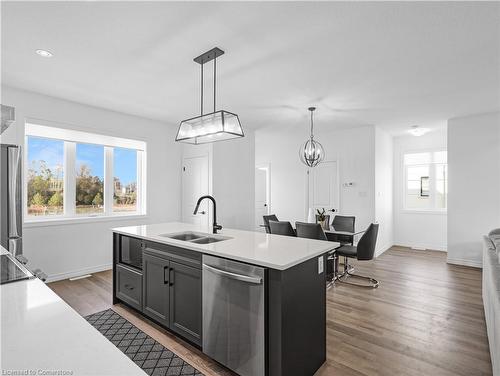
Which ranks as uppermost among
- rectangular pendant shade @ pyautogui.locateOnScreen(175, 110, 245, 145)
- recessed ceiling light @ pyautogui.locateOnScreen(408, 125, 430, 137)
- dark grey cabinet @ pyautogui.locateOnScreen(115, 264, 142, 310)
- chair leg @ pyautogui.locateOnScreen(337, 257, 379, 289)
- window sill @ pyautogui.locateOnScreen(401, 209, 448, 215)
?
recessed ceiling light @ pyautogui.locateOnScreen(408, 125, 430, 137)

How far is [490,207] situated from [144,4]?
18.7ft

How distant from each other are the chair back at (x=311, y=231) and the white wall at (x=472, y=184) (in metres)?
2.94

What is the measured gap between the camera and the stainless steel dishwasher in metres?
1.76

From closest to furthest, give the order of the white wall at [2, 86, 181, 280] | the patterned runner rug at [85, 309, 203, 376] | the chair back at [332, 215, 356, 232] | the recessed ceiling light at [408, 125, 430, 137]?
the patterned runner rug at [85, 309, 203, 376] → the white wall at [2, 86, 181, 280] → the chair back at [332, 215, 356, 232] → the recessed ceiling light at [408, 125, 430, 137]

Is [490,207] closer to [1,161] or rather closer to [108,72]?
[108,72]

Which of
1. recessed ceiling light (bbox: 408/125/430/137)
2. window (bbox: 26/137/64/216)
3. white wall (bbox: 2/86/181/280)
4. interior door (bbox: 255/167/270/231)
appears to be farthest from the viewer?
interior door (bbox: 255/167/270/231)

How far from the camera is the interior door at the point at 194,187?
511 cm

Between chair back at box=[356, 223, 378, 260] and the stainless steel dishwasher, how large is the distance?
2.44m

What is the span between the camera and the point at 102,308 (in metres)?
3.04

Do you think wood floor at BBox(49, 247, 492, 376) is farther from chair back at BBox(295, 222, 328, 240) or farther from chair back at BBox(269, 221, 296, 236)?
chair back at BBox(269, 221, 296, 236)

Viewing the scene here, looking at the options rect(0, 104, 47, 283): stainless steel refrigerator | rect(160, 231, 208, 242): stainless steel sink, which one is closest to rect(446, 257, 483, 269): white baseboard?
rect(160, 231, 208, 242): stainless steel sink

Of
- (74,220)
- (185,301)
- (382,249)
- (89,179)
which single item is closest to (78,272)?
(74,220)

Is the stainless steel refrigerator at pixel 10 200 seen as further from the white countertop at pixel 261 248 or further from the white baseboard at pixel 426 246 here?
the white baseboard at pixel 426 246

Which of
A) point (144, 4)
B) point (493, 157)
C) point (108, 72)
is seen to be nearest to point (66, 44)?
point (108, 72)
